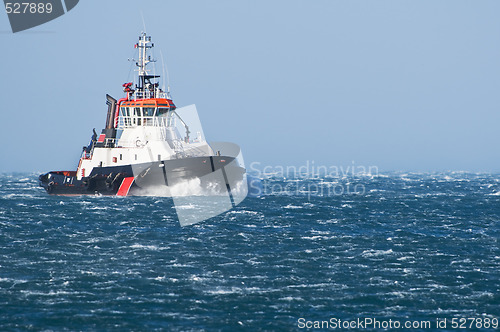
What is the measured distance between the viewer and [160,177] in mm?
64562

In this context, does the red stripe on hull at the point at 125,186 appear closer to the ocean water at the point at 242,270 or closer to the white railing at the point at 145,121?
the white railing at the point at 145,121

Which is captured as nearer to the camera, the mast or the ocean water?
the ocean water

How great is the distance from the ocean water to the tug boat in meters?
11.2

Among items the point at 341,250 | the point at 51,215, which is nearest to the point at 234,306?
the point at 341,250

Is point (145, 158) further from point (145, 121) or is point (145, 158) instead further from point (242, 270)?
point (242, 270)

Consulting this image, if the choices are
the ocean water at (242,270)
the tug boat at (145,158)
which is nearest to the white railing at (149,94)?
the tug boat at (145,158)

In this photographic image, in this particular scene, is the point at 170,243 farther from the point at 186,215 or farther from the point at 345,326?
the point at 345,326

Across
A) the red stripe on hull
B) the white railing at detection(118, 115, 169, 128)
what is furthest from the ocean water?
the white railing at detection(118, 115, 169, 128)

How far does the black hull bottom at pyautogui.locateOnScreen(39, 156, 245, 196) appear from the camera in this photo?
64000 millimetres

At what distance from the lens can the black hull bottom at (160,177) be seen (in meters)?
64.0

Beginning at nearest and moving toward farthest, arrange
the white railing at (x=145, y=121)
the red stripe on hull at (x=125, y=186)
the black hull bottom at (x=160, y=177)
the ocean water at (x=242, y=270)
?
the ocean water at (x=242, y=270), the black hull bottom at (x=160, y=177), the red stripe on hull at (x=125, y=186), the white railing at (x=145, y=121)

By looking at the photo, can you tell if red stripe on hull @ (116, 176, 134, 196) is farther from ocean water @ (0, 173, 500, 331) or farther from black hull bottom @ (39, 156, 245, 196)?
ocean water @ (0, 173, 500, 331)

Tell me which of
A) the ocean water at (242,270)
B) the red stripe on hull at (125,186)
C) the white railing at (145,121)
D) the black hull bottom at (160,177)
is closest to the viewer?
the ocean water at (242,270)

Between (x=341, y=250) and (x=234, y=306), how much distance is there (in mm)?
12825
